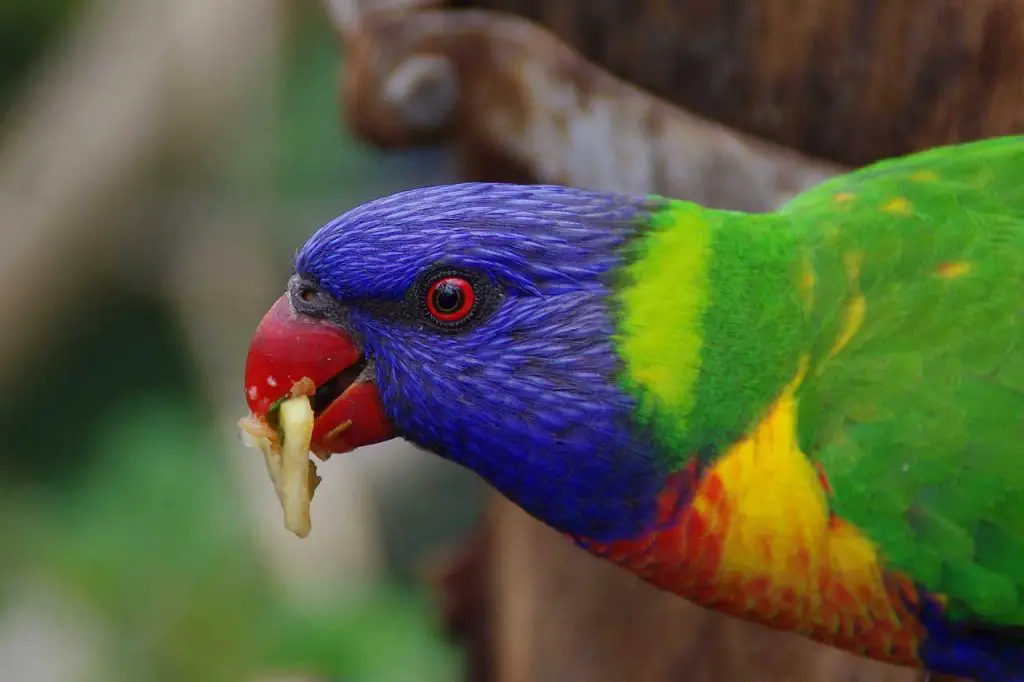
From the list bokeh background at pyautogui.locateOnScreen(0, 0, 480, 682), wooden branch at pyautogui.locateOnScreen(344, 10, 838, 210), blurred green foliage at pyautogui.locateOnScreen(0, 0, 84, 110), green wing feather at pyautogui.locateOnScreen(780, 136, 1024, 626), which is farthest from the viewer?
blurred green foliage at pyautogui.locateOnScreen(0, 0, 84, 110)

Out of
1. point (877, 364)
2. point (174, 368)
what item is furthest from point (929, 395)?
point (174, 368)

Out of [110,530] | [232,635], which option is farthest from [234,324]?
[232,635]

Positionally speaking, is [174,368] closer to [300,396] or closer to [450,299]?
[300,396]

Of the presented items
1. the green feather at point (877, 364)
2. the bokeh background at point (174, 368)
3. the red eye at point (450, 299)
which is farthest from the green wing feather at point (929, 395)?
the bokeh background at point (174, 368)

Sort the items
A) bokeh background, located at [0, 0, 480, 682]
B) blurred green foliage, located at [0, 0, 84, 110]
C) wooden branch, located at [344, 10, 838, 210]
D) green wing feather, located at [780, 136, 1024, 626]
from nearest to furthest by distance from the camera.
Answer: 1. green wing feather, located at [780, 136, 1024, 626]
2. wooden branch, located at [344, 10, 838, 210]
3. bokeh background, located at [0, 0, 480, 682]
4. blurred green foliage, located at [0, 0, 84, 110]

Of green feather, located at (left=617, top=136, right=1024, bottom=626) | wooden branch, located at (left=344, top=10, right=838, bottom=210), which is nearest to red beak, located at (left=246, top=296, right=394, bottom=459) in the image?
green feather, located at (left=617, top=136, right=1024, bottom=626)

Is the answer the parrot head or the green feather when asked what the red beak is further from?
the green feather

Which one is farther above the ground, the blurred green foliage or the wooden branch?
the wooden branch
